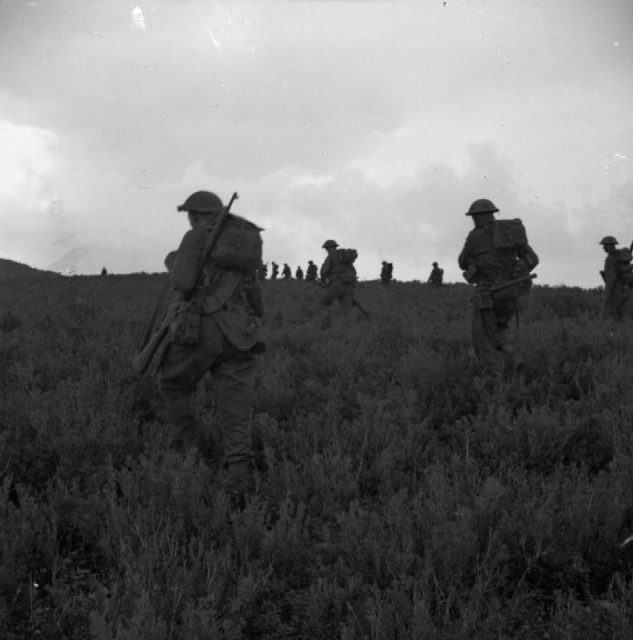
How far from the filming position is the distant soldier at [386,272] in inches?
1235

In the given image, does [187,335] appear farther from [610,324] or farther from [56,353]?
[610,324]

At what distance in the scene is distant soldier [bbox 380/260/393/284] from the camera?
103 feet

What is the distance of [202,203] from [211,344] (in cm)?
107

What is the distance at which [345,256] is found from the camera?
14102mm

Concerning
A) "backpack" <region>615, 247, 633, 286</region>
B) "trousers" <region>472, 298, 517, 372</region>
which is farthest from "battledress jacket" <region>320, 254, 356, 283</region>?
"trousers" <region>472, 298, 517, 372</region>

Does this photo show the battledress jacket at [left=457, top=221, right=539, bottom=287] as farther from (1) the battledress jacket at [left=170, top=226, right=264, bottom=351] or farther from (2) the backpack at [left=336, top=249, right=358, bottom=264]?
(2) the backpack at [left=336, top=249, right=358, bottom=264]

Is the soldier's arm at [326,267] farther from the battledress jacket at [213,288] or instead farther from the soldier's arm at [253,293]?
the battledress jacket at [213,288]

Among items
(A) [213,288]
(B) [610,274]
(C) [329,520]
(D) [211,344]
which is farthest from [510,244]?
(B) [610,274]

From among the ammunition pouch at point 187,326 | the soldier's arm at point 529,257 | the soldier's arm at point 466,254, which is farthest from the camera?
the soldier's arm at point 466,254

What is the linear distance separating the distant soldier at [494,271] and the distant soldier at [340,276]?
22.4 ft

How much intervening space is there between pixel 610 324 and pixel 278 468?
7.36 metres

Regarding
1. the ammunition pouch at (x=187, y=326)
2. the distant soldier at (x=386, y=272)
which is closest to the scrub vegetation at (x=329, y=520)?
the ammunition pouch at (x=187, y=326)

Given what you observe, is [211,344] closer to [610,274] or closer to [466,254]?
[466,254]

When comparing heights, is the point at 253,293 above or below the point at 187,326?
above
